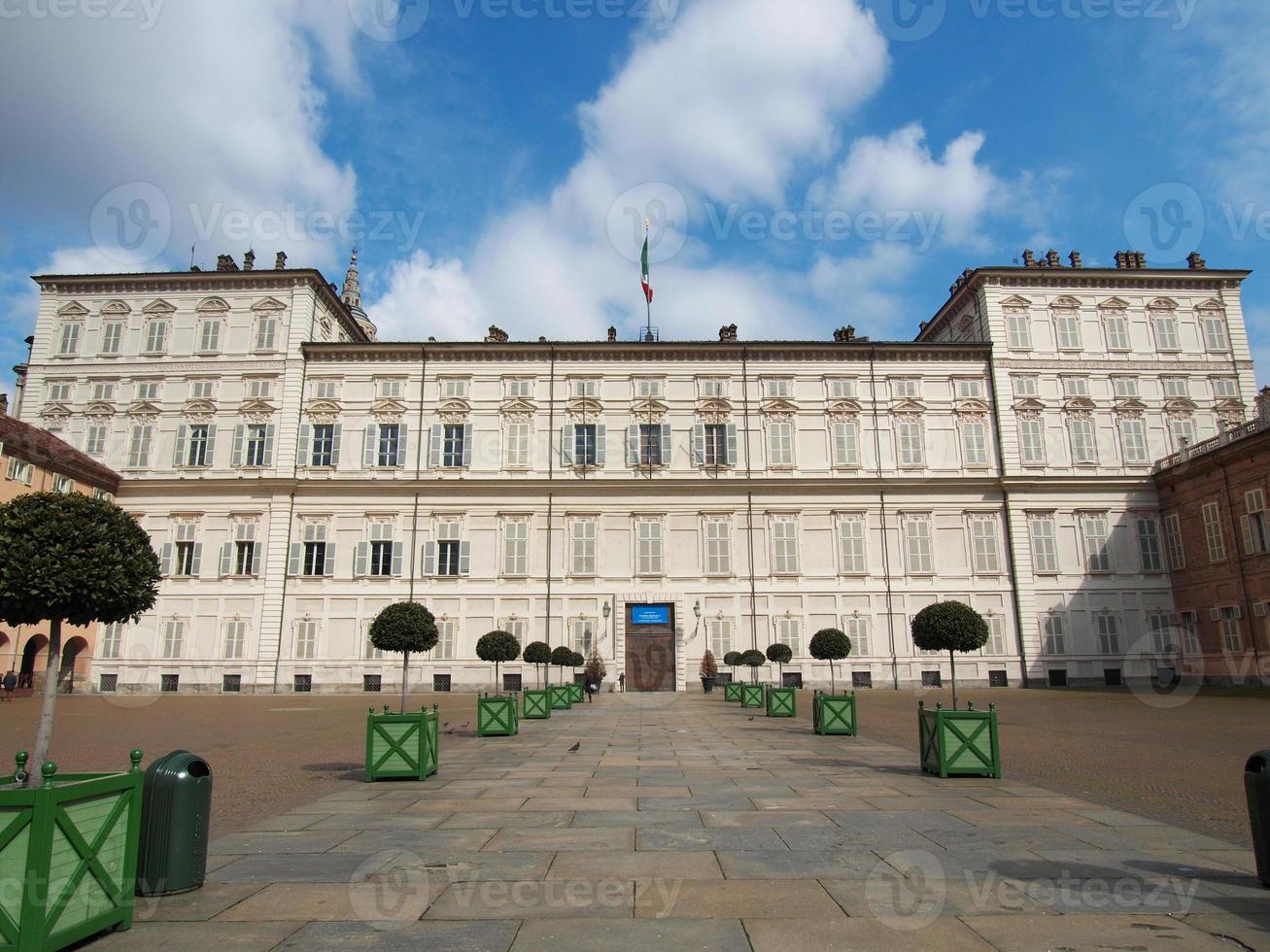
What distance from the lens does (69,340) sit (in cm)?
3834

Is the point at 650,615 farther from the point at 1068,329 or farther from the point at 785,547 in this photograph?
the point at 1068,329

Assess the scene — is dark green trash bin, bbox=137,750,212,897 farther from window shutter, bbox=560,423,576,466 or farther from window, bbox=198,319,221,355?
window, bbox=198,319,221,355

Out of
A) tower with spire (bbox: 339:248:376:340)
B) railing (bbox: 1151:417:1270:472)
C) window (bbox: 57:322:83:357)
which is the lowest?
railing (bbox: 1151:417:1270:472)

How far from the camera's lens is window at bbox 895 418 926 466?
37.5m

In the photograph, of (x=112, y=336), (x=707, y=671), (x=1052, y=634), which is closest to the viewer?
(x=707, y=671)

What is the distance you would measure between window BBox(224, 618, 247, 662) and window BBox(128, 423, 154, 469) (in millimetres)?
8715

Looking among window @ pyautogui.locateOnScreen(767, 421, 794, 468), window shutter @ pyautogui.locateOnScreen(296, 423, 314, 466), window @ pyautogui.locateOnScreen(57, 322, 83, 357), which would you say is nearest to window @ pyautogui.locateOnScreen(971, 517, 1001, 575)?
window @ pyautogui.locateOnScreen(767, 421, 794, 468)

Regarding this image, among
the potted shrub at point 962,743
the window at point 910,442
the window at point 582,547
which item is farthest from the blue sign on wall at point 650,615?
the potted shrub at point 962,743

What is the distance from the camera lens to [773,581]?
36.1 m

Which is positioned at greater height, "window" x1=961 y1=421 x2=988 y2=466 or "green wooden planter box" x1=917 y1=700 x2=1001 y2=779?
"window" x1=961 y1=421 x2=988 y2=466

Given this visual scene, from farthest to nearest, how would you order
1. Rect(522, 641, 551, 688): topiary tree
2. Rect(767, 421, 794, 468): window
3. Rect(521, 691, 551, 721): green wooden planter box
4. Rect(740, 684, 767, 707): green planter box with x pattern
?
Rect(767, 421, 794, 468): window < Rect(522, 641, 551, 688): topiary tree < Rect(740, 684, 767, 707): green planter box with x pattern < Rect(521, 691, 551, 721): green wooden planter box

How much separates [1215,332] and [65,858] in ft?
155

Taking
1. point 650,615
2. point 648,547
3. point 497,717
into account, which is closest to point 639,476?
point 648,547

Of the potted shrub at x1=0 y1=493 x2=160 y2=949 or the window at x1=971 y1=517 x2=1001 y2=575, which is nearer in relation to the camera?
the potted shrub at x1=0 y1=493 x2=160 y2=949
